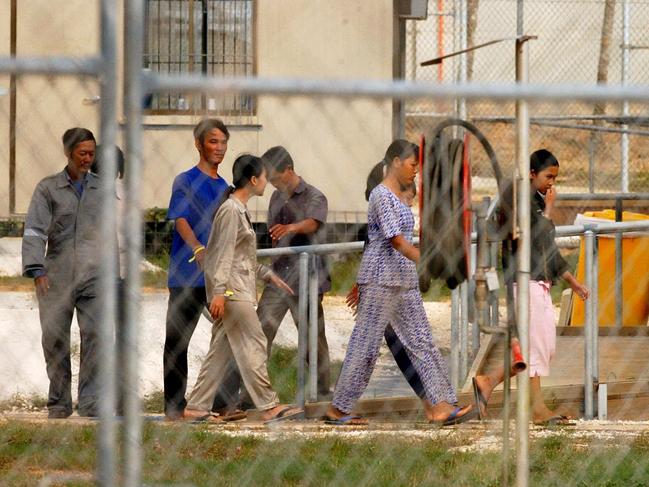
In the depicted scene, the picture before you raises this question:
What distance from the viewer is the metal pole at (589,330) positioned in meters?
7.77

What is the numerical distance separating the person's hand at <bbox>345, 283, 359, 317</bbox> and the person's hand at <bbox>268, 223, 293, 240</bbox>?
544 mm

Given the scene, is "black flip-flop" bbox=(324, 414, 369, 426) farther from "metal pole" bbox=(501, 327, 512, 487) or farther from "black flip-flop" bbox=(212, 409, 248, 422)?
"metal pole" bbox=(501, 327, 512, 487)

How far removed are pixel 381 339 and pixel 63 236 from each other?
2.13 metres

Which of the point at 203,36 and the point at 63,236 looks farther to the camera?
the point at 203,36

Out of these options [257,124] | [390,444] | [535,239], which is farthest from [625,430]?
[257,124]

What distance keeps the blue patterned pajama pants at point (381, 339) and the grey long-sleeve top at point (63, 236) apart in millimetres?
1974

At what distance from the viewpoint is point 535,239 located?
6555 millimetres

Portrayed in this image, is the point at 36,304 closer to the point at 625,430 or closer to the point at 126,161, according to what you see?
the point at 126,161

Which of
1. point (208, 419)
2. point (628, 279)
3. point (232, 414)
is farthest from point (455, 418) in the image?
point (628, 279)

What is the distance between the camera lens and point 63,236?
4949mm

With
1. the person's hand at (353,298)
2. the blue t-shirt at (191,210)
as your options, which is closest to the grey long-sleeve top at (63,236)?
the blue t-shirt at (191,210)

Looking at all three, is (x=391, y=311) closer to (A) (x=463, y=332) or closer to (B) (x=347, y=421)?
(B) (x=347, y=421)

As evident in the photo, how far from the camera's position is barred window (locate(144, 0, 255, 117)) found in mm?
14516

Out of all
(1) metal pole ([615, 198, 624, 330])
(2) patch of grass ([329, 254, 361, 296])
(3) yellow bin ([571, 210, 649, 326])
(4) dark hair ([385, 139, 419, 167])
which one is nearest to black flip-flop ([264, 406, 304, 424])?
(2) patch of grass ([329, 254, 361, 296])
